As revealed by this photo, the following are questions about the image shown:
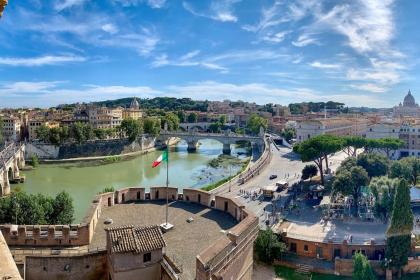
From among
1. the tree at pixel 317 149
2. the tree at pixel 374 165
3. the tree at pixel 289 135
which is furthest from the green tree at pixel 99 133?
the tree at pixel 374 165

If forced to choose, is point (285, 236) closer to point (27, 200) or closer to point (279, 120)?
point (27, 200)

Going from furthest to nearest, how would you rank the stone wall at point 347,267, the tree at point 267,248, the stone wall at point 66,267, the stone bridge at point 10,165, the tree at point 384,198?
the stone bridge at point 10,165
the tree at point 384,198
the tree at point 267,248
the stone wall at point 347,267
the stone wall at point 66,267

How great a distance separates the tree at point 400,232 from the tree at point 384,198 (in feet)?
13.6

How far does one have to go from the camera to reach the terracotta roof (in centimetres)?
652

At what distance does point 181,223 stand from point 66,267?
2645 mm

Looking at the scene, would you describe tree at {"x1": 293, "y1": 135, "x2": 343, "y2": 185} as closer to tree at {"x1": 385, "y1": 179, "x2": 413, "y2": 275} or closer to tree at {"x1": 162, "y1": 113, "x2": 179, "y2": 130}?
tree at {"x1": 385, "y1": 179, "x2": 413, "y2": 275}

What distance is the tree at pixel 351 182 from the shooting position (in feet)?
70.8

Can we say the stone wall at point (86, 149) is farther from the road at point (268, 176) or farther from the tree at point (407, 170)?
the tree at point (407, 170)

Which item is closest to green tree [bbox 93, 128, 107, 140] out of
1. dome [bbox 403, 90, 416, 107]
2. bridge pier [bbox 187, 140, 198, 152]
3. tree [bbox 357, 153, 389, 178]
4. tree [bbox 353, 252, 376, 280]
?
bridge pier [bbox 187, 140, 198, 152]

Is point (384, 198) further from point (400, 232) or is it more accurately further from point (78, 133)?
point (78, 133)

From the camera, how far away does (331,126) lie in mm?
55531

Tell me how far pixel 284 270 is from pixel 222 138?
41472 mm

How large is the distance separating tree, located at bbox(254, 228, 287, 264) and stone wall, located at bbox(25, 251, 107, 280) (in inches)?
342

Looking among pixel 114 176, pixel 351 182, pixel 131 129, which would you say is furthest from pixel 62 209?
pixel 131 129
